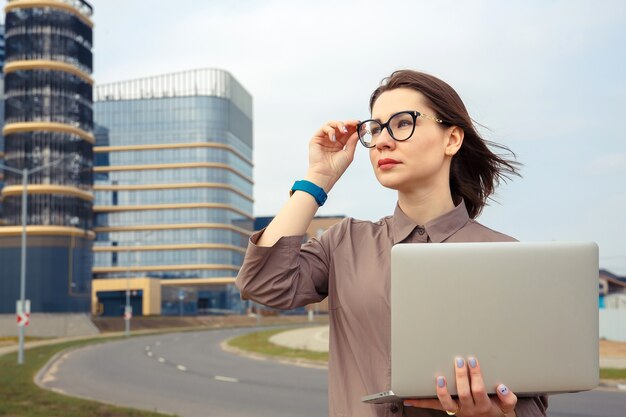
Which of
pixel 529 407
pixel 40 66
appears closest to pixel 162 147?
pixel 40 66

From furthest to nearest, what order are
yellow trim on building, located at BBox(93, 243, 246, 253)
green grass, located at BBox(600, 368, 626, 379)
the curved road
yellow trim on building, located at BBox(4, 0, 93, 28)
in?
yellow trim on building, located at BBox(93, 243, 246, 253), yellow trim on building, located at BBox(4, 0, 93, 28), green grass, located at BBox(600, 368, 626, 379), the curved road

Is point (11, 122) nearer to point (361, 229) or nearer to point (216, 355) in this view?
point (216, 355)

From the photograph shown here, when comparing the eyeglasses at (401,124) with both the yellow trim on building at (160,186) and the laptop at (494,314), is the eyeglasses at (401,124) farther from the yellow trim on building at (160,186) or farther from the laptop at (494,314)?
the yellow trim on building at (160,186)

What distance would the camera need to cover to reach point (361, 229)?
2.98 meters

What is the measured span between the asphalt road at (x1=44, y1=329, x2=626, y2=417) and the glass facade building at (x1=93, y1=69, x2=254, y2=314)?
9184cm

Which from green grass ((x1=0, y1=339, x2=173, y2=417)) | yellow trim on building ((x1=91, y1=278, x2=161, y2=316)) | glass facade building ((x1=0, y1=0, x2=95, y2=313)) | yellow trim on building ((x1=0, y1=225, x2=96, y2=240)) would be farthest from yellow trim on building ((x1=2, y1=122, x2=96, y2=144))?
green grass ((x1=0, y1=339, x2=173, y2=417))

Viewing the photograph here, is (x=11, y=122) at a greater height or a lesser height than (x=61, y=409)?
greater

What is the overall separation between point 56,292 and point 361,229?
8281 centimetres

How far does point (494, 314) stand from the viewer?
2.39m

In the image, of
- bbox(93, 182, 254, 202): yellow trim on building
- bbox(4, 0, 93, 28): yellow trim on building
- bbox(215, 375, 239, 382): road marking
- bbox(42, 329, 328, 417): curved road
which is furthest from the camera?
bbox(93, 182, 254, 202): yellow trim on building

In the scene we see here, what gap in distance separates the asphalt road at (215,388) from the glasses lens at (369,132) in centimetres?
1160

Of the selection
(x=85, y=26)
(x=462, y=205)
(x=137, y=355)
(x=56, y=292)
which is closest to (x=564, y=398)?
(x=462, y=205)

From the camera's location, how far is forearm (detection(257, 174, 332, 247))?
2777 mm

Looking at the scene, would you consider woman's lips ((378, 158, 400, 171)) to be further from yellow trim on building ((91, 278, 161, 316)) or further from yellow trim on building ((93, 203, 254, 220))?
yellow trim on building ((93, 203, 254, 220))
